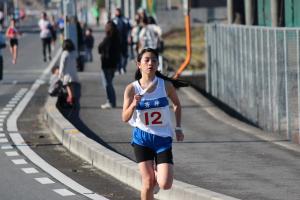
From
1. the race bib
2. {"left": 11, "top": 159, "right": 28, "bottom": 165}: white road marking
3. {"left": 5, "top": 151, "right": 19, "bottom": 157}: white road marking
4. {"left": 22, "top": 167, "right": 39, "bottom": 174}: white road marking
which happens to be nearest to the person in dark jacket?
A: {"left": 5, "top": 151, "right": 19, "bottom": 157}: white road marking

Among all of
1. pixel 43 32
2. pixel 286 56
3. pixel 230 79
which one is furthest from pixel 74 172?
pixel 43 32

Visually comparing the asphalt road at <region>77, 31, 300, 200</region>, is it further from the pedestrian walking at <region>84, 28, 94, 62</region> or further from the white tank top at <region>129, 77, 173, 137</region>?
the pedestrian walking at <region>84, 28, 94, 62</region>

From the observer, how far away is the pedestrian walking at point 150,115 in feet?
37.4

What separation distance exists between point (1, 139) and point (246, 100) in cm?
690

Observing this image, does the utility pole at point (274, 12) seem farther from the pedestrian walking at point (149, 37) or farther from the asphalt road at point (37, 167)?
the pedestrian walking at point (149, 37)

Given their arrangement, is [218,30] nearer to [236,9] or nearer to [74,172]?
[236,9]

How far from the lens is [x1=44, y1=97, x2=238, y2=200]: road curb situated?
12.6 meters

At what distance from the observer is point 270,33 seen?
878 inches

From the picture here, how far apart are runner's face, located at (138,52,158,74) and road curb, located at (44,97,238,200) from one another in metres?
1.41

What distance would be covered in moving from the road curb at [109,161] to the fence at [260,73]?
3.52m

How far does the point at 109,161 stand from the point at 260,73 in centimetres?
869

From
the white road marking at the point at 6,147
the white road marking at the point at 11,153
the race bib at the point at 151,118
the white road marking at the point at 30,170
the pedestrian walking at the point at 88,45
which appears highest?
the race bib at the point at 151,118

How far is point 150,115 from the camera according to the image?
11570 millimetres

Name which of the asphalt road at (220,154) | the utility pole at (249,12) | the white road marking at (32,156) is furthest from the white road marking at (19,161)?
the utility pole at (249,12)
